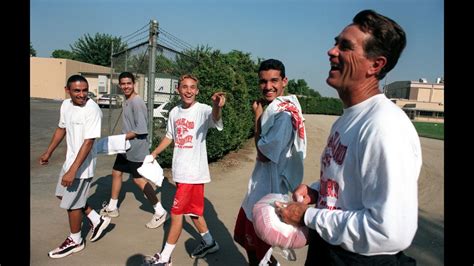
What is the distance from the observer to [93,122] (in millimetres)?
3959

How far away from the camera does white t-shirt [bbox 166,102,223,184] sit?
3924 millimetres

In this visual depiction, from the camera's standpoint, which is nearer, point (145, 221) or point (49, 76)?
point (145, 221)

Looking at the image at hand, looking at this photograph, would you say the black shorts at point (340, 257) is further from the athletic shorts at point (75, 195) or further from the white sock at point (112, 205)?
the white sock at point (112, 205)

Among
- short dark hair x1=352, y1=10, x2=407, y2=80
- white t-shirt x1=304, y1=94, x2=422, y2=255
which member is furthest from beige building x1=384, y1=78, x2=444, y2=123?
white t-shirt x1=304, y1=94, x2=422, y2=255

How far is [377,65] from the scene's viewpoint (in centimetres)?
154

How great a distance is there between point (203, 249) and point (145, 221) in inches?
58.8

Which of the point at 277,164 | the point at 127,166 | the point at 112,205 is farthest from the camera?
the point at 127,166

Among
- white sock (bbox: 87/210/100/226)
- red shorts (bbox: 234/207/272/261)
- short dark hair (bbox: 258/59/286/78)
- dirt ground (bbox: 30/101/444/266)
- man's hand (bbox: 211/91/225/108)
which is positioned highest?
short dark hair (bbox: 258/59/286/78)

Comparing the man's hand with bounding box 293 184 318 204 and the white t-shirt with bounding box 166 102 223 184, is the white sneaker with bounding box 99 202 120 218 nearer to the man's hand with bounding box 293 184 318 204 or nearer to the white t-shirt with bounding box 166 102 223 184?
the white t-shirt with bounding box 166 102 223 184

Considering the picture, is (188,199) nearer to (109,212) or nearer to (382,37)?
(109,212)

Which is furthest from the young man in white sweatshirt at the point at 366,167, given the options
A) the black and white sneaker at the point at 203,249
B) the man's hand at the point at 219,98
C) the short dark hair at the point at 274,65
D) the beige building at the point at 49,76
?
the beige building at the point at 49,76

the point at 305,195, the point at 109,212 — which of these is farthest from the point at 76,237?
the point at 305,195

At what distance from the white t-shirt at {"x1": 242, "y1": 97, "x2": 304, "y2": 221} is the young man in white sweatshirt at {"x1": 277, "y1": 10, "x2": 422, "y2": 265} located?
1150mm
